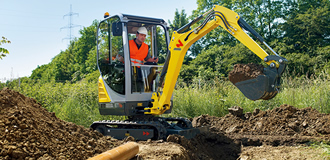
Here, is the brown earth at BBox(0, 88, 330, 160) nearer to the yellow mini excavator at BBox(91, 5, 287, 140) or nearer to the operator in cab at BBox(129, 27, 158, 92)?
the yellow mini excavator at BBox(91, 5, 287, 140)

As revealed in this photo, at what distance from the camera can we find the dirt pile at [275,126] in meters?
6.92

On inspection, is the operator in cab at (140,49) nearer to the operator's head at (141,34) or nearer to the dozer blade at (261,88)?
the operator's head at (141,34)

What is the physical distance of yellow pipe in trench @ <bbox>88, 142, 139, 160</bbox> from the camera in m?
3.71

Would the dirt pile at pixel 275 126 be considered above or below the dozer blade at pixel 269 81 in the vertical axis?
below

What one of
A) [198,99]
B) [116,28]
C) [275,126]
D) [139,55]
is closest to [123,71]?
[139,55]

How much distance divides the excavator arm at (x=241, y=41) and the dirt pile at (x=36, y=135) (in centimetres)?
194

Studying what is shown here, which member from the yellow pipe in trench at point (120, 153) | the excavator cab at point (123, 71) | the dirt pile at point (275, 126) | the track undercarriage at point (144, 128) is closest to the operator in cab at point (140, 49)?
the excavator cab at point (123, 71)

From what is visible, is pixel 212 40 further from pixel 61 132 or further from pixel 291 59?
pixel 61 132

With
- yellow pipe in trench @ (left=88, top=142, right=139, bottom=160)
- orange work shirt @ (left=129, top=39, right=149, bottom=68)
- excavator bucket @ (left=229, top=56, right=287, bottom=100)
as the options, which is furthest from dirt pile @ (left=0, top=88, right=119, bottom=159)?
excavator bucket @ (left=229, top=56, right=287, bottom=100)

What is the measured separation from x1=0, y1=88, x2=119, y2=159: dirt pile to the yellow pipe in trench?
0.42m

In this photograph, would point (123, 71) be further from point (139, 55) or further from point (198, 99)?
point (198, 99)

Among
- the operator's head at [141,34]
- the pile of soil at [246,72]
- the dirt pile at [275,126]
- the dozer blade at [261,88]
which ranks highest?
the operator's head at [141,34]

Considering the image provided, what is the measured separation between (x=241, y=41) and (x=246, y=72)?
63 cm

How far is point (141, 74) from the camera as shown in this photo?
6.80 m
